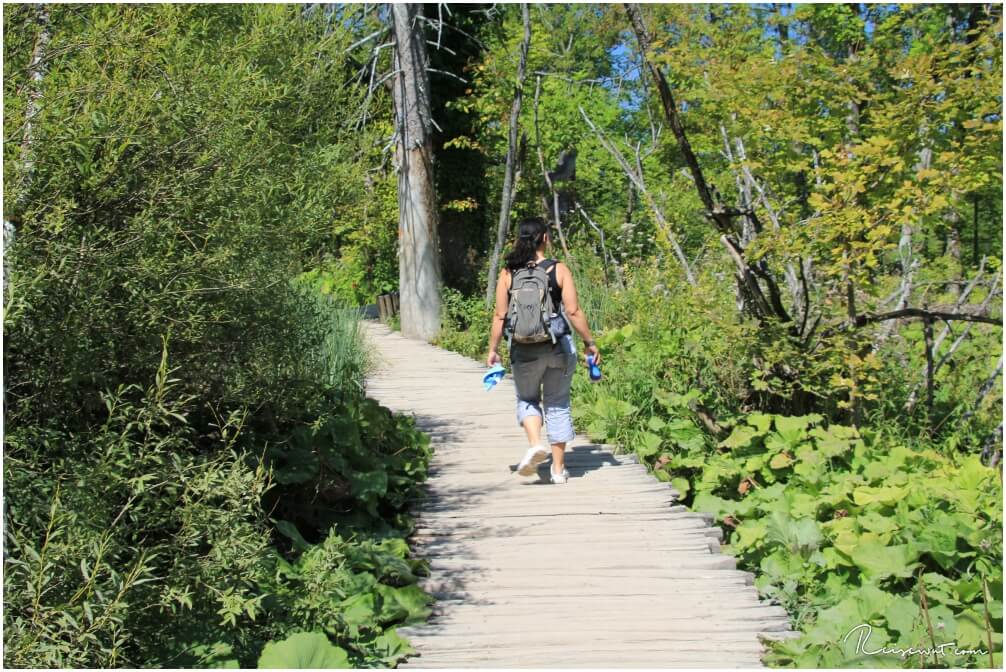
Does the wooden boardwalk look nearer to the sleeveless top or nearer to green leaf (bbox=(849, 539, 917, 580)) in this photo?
green leaf (bbox=(849, 539, 917, 580))

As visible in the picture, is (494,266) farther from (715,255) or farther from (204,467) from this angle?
(204,467)

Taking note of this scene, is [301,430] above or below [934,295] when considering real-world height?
below

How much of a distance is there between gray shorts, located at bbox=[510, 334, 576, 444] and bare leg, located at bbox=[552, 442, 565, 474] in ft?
0.14

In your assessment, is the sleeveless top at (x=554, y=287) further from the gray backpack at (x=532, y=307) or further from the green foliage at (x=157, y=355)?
the green foliage at (x=157, y=355)

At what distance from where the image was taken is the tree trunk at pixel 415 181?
13.6 metres

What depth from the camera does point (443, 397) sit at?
9.14 meters

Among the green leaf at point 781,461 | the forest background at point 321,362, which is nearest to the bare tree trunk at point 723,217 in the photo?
the forest background at point 321,362

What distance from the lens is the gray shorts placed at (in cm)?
605

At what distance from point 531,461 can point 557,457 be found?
0.60 ft

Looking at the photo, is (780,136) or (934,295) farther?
(934,295)

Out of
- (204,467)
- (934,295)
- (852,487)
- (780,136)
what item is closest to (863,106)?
(780,136)

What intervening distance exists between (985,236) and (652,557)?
25.9 meters

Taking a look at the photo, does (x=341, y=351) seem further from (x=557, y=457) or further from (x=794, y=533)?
(x=794, y=533)

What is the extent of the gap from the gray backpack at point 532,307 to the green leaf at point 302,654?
2.80 m
